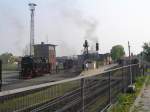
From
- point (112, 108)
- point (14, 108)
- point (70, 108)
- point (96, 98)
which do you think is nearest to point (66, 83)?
point (70, 108)

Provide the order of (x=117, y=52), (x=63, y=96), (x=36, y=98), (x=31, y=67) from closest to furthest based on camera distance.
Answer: (x=36, y=98), (x=63, y=96), (x=31, y=67), (x=117, y=52)

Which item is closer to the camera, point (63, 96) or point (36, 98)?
point (36, 98)

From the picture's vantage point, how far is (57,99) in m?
5.74

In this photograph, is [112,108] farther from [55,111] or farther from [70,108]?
[55,111]

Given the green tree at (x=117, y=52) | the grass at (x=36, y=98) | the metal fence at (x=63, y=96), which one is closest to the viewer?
the grass at (x=36, y=98)

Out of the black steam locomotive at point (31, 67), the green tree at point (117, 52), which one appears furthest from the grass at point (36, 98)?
the green tree at point (117, 52)

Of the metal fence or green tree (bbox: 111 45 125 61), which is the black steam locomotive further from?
green tree (bbox: 111 45 125 61)

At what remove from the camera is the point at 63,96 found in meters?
6.07

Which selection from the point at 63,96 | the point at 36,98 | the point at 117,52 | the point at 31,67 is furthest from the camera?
the point at 117,52

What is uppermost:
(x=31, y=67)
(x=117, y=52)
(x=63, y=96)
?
(x=117, y=52)

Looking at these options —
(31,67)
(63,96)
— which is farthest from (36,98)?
(31,67)

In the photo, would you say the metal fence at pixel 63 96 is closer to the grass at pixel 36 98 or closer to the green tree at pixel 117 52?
the grass at pixel 36 98

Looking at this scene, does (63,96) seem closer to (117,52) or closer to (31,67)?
(31,67)

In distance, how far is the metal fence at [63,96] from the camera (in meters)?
4.35
